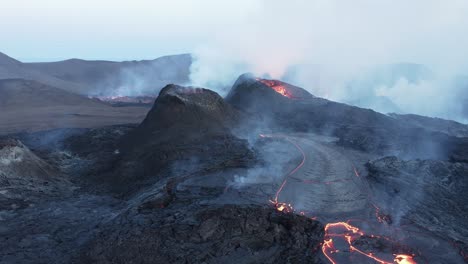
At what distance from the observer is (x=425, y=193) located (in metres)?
18.8

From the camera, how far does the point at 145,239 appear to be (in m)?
14.2

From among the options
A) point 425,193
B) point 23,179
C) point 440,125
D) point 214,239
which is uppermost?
point 440,125

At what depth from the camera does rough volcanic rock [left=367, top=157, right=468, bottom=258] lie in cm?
1598

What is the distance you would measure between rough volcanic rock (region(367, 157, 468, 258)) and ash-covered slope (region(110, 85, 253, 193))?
708 cm

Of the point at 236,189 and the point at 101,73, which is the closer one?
the point at 236,189

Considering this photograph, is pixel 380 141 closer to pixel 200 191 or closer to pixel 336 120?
pixel 336 120

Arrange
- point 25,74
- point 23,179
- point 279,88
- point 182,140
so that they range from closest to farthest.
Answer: point 23,179
point 182,140
point 279,88
point 25,74

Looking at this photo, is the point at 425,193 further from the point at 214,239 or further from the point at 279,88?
the point at 279,88

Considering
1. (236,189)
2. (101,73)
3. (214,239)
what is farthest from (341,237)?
(101,73)

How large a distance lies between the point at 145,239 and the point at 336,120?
25.2 metres

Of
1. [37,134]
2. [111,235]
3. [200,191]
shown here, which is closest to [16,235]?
[111,235]

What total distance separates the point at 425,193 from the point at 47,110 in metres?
44.4

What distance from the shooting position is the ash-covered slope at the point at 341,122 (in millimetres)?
27453

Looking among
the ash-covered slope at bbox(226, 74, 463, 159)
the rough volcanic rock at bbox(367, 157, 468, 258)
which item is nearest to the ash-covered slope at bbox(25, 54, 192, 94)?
the ash-covered slope at bbox(226, 74, 463, 159)
